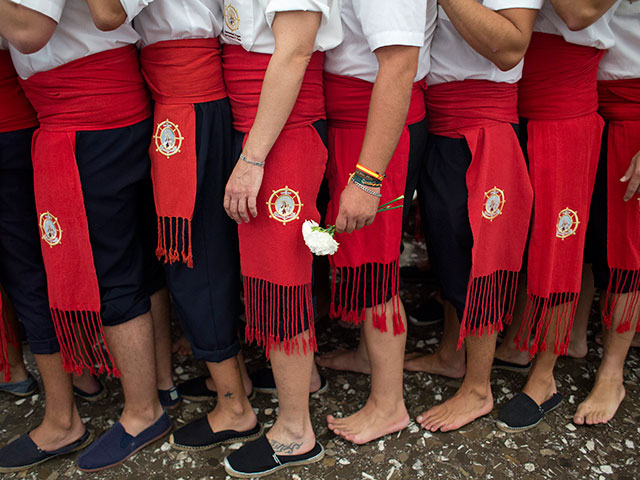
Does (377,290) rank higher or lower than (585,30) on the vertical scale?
lower

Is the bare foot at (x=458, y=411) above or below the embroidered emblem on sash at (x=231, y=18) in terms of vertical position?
below

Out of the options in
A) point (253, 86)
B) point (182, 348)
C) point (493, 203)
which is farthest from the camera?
point (182, 348)

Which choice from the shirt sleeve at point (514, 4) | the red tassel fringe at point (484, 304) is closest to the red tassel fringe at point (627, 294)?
the red tassel fringe at point (484, 304)

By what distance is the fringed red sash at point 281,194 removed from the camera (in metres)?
1.76

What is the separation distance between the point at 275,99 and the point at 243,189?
282 millimetres

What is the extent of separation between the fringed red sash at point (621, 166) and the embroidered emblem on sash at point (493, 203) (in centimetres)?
48

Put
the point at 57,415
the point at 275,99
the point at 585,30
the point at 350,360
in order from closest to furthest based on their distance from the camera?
the point at 275,99 → the point at 585,30 → the point at 57,415 → the point at 350,360

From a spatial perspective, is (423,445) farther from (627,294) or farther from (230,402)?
(627,294)

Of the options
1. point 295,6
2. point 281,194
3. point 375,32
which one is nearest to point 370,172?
point 281,194

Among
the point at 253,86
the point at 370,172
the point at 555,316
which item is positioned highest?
the point at 253,86

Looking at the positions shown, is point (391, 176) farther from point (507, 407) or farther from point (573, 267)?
point (507, 407)

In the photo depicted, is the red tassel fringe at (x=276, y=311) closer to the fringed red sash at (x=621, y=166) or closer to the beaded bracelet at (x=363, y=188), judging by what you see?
the beaded bracelet at (x=363, y=188)

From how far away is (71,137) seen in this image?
1.76 metres

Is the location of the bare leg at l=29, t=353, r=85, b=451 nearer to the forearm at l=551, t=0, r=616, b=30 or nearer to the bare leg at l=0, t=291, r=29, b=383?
the bare leg at l=0, t=291, r=29, b=383
